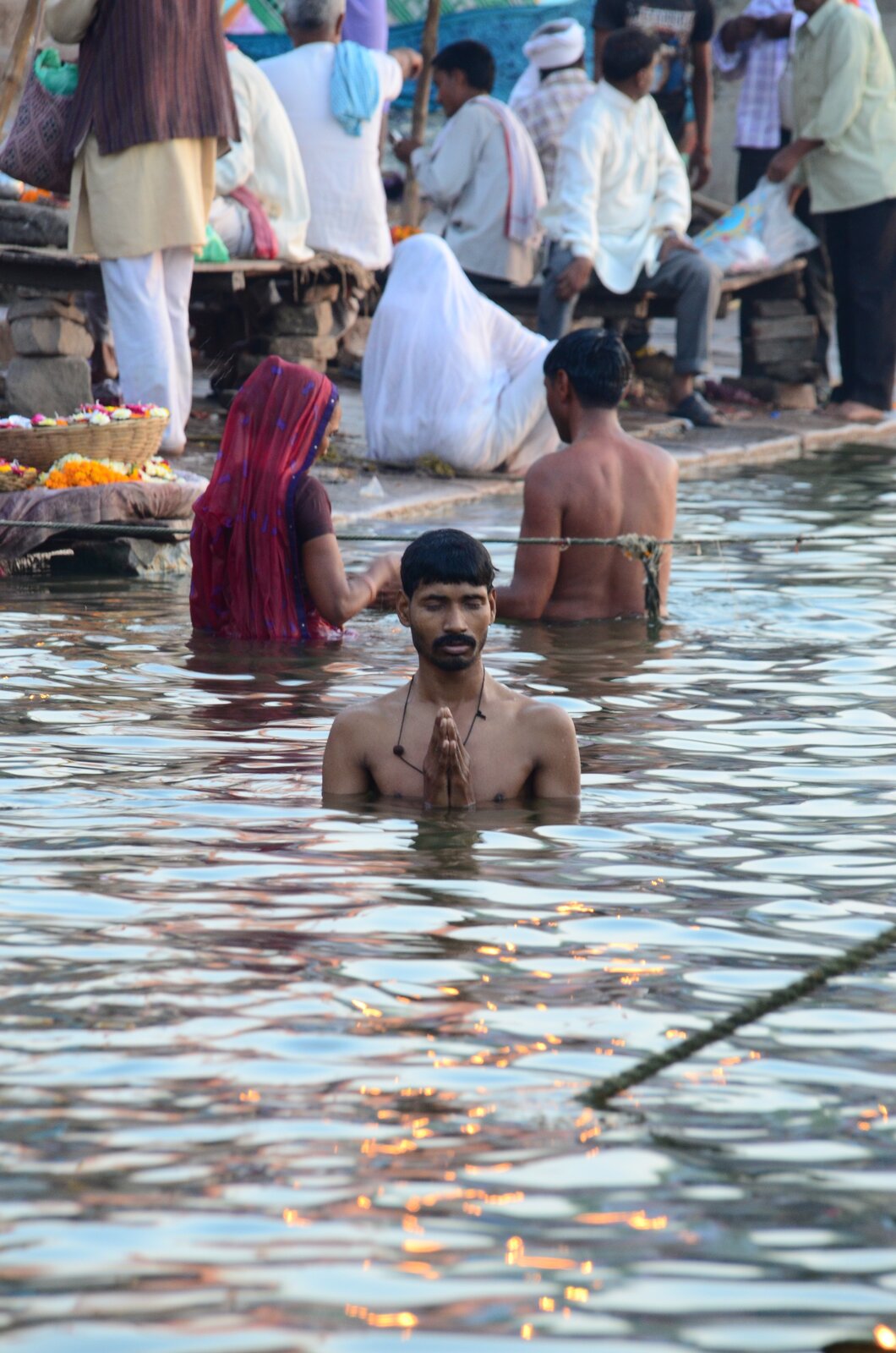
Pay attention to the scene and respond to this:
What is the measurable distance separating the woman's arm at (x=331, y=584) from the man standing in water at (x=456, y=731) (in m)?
2.03

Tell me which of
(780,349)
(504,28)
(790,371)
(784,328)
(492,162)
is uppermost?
(504,28)

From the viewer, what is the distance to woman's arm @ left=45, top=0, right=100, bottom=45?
9.62 m

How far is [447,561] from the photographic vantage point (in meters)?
5.00

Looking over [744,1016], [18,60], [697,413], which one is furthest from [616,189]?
[744,1016]

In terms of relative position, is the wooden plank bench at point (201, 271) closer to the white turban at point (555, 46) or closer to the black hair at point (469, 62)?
the black hair at point (469, 62)

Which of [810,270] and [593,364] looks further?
[810,270]

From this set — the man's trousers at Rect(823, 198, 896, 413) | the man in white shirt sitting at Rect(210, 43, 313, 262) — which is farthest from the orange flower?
the man's trousers at Rect(823, 198, 896, 413)

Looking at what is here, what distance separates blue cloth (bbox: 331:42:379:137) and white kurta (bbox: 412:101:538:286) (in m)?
0.95

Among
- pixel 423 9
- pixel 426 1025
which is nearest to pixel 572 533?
pixel 426 1025

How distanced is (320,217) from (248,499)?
5876mm

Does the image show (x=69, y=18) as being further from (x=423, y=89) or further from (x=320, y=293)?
(x=423, y=89)

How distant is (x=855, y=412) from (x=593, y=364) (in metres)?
7.66

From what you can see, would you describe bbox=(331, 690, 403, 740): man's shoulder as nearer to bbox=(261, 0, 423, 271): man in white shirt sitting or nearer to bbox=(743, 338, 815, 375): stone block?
bbox=(261, 0, 423, 271): man in white shirt sitting

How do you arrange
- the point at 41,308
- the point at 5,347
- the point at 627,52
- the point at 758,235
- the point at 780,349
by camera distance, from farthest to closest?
the point at 780,349, the point at 758,235, the point at 5,347, the point at 627,52, the point at 41,308
